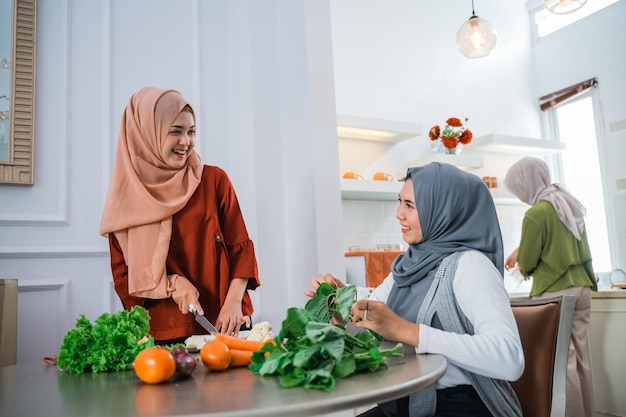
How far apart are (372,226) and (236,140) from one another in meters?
1.90

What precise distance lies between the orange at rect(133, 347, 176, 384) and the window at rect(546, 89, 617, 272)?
16.3ft

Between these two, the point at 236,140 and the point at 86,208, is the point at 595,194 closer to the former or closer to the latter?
the point at 236,140

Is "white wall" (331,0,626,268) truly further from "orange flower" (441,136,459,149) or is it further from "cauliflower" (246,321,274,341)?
"cauliflower" (246,321,274,341)

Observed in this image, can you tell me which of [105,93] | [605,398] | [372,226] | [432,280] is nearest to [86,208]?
[105,93]

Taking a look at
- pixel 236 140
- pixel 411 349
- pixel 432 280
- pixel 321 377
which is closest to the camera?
pixel 321 377

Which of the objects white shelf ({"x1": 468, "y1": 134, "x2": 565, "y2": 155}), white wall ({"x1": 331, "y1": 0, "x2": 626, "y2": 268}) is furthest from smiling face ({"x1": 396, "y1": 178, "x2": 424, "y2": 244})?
white shelf ({"x1": 468, "y1": 134, "x2": 565, "y2": 155})

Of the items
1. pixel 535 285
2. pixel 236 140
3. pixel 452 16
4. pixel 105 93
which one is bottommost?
pixel 535 285

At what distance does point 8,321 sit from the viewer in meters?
1.90

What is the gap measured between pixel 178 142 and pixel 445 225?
3.31 feet

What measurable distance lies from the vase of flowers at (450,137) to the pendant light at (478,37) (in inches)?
22.6

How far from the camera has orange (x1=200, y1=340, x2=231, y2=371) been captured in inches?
43.7

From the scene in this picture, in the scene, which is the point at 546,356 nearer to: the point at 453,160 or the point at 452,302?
the point at 452,302

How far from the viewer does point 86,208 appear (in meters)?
2.37

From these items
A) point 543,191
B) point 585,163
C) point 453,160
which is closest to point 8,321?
point 543,191
